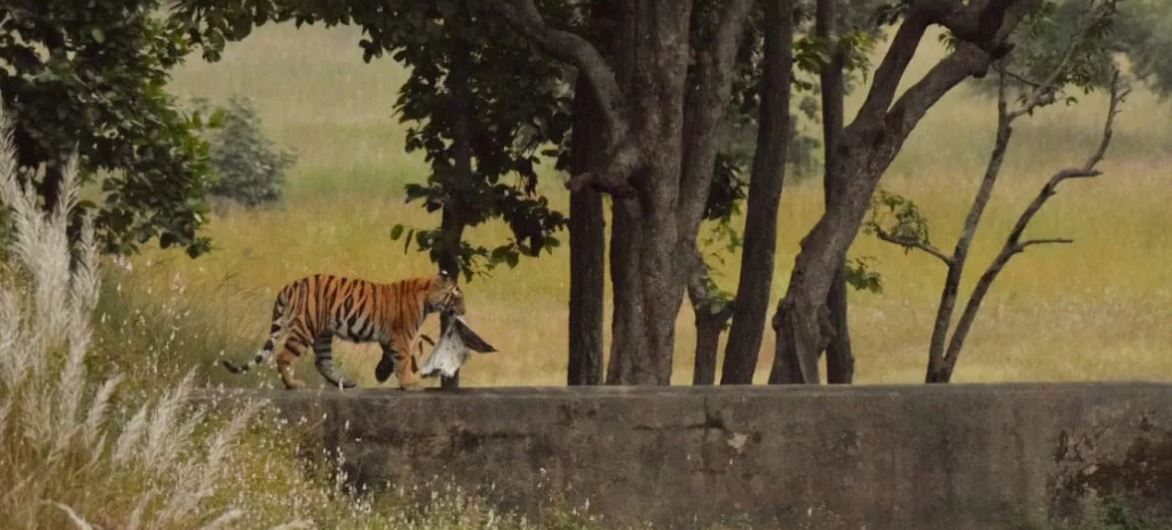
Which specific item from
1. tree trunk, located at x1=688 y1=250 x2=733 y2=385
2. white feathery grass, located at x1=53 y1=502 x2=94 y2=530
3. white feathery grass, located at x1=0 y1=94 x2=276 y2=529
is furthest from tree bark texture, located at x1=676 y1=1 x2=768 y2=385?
white feathery grass, located at x1=53 y1=502 x2=94 y2=530

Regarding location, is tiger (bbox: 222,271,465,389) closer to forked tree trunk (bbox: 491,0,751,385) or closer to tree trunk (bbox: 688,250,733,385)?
forked tree trunk (bbox: 491,0,751,385)

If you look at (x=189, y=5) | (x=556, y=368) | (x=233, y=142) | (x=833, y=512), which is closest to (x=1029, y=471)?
(x=833, y=512)

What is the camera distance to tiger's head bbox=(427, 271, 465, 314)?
1398 cm

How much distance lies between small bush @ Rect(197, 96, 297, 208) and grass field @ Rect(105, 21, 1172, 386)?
0.72m

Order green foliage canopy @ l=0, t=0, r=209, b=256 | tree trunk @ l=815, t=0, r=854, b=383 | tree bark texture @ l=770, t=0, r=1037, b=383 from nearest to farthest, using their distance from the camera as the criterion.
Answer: tree bark texture @ l=770, t=0, r=1037, b=383 → green foliage canopy @ l=0, t=0, r=209, b=256 → tree trunk @ l=815, t=0, r=854, b=383

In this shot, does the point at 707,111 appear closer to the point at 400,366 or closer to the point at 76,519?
the point at 400,366

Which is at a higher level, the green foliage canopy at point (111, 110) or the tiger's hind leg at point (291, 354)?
the green foliage canopy at point (111, 110)

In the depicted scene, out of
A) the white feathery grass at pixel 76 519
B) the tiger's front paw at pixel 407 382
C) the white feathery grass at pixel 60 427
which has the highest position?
the tiger's front paw at pixel 407 382

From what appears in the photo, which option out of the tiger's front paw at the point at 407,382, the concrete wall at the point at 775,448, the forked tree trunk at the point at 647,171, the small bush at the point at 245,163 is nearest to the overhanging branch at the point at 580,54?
the forked tree trunk at the point at 647,171

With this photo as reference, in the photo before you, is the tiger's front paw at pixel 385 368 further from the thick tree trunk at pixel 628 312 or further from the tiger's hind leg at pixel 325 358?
the thick tree trunk at pixel 628 312

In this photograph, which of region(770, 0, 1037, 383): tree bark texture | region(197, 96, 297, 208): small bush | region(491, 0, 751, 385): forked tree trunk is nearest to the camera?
region(491, 0, 751, 385): forked tree trunk

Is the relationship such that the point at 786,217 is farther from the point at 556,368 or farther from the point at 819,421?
the point at 819,421

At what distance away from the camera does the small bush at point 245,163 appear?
49.5m

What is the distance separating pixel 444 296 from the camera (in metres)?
14.0
